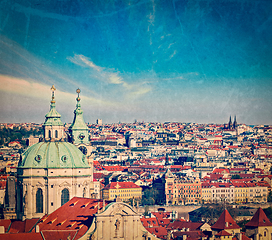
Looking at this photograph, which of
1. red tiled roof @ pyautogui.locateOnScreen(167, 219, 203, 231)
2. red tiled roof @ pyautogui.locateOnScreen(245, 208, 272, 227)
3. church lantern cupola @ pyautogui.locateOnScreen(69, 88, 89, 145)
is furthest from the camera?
church lantern cupola @ pyautogui.locateOnScreen(69, 88, 89, 145)

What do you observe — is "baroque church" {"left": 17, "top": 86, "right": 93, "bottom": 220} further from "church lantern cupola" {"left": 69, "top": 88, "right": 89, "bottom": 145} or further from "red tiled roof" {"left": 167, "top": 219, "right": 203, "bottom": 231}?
"church lantern cupola" {"left": 69, "top": 88, "right": 89, "bottom": 145}

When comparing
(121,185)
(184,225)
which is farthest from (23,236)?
(121,185)

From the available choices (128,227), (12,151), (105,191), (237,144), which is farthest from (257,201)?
(237,144)

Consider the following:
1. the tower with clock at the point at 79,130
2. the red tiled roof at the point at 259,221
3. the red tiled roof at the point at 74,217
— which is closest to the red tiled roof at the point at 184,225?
the red tiled roof at the point at 259,221

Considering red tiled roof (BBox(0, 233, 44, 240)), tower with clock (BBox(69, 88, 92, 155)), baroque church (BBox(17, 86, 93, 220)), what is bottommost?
red tiled roof (BBox(0, 233, 44, 240))

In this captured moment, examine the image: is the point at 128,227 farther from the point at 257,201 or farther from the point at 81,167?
the point at 257,201

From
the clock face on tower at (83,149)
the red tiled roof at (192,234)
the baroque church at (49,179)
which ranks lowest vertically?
the red tiled roof at (192,234)

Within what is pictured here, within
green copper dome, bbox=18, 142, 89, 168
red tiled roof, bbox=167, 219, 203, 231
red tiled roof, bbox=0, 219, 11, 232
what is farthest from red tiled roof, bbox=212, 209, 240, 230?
red tiled roof, bbox=0, 219, 11, 232

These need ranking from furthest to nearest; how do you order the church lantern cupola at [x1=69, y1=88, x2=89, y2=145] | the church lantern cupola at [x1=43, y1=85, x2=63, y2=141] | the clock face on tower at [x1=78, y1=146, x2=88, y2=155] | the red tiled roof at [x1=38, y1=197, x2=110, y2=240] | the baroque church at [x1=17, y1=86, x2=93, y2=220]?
the church lantern cupola at [x1=69, y1=88, x2=89, y2=145] → the clock face on tower at [x1=78, y1=146, x2=88, y2=155] → the church lantern cupola at [x1=43, y1=85, x2=63, y2=141] → the baroque church at [x1=17, y1=86, x2=93, y2=220] → the red tiled roof at [x1=38, y1=197, x2=110, y2=240]

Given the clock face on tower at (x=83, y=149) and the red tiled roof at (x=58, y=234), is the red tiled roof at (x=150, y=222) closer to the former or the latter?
the clock face on tower at (x=83, y=149)
